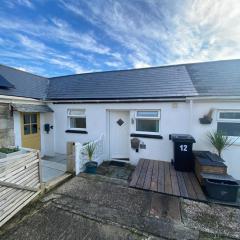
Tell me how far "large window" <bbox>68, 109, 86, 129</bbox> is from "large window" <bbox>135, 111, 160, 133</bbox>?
280 centimetres

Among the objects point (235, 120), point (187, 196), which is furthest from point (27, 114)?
point (235, 120)

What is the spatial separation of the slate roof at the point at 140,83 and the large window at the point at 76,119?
0.69 m

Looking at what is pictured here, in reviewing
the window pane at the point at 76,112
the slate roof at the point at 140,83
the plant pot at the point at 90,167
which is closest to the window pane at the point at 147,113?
the slate roof at the point at 140,83

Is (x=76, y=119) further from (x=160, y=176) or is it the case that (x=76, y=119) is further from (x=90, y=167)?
(x=160, y=176)

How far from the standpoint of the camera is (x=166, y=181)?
14.7ft

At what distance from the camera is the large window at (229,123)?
524 cm

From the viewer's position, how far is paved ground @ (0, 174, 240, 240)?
2.64 meters

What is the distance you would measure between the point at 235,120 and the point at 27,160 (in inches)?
264

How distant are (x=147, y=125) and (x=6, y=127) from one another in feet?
18.7

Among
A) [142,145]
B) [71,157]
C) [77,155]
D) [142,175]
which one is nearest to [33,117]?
[71,157]

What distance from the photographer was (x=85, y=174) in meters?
5.12

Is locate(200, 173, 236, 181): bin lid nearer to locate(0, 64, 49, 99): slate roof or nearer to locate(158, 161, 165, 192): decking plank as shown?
locate(158, 161, 165, 192): decking plank

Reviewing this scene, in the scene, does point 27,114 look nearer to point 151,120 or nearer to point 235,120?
point 151,120

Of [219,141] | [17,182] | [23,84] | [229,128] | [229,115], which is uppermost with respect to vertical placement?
[23,84]
